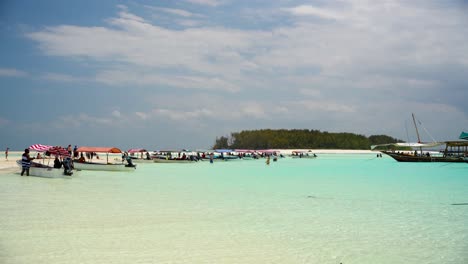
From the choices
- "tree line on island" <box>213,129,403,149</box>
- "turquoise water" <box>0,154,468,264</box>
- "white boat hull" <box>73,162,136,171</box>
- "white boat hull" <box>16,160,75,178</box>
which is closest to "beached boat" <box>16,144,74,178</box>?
"white boat hull" <box>16,160,75,178</box>

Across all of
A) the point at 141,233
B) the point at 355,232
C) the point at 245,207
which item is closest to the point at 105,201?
the point at 245,207

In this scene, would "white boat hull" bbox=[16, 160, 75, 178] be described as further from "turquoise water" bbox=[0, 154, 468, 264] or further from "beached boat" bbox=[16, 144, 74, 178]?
"turquoise water" bbox=[0, 154, 468, 264]

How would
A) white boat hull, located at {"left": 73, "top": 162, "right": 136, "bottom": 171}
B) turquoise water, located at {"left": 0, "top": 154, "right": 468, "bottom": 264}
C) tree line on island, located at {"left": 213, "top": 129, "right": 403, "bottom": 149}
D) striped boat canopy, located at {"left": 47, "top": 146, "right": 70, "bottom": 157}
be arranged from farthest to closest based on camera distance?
tree line on island, located at {"left": 213, "top": 129, "right": 403, "bottom": 149}, white boat hull, located at {"left": 73, "top": 162, "right": 136, "bottom": 171}, striped boat canopy, located at {"left": 47, "top": 146, "right": 70, "bottom": 157}, turquoise water, located at {"left": 0, "top": 154, "right": 468, "bottom": 264}

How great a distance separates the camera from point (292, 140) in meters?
143

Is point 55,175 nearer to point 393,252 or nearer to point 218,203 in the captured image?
point 218,203

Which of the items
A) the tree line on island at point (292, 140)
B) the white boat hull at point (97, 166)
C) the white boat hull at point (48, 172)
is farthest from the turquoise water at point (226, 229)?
the tree line on island at point (292, 140)

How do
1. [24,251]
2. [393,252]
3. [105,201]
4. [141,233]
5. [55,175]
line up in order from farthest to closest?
[55,175] < [105,201] < [141,233] < [393,252] < [24,251]

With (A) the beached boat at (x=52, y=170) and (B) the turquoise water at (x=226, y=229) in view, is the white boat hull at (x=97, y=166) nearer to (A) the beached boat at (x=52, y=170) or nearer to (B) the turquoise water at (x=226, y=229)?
(A) the beached boat at (x=52, y=170)

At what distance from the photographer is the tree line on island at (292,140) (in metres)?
136

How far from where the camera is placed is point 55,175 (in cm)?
2355

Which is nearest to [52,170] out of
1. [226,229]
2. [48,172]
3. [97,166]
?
[48,172]

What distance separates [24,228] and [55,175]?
14.7 m

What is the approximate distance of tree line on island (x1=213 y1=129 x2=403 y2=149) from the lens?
5349 inches

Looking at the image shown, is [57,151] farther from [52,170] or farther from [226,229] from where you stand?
[226,229]
